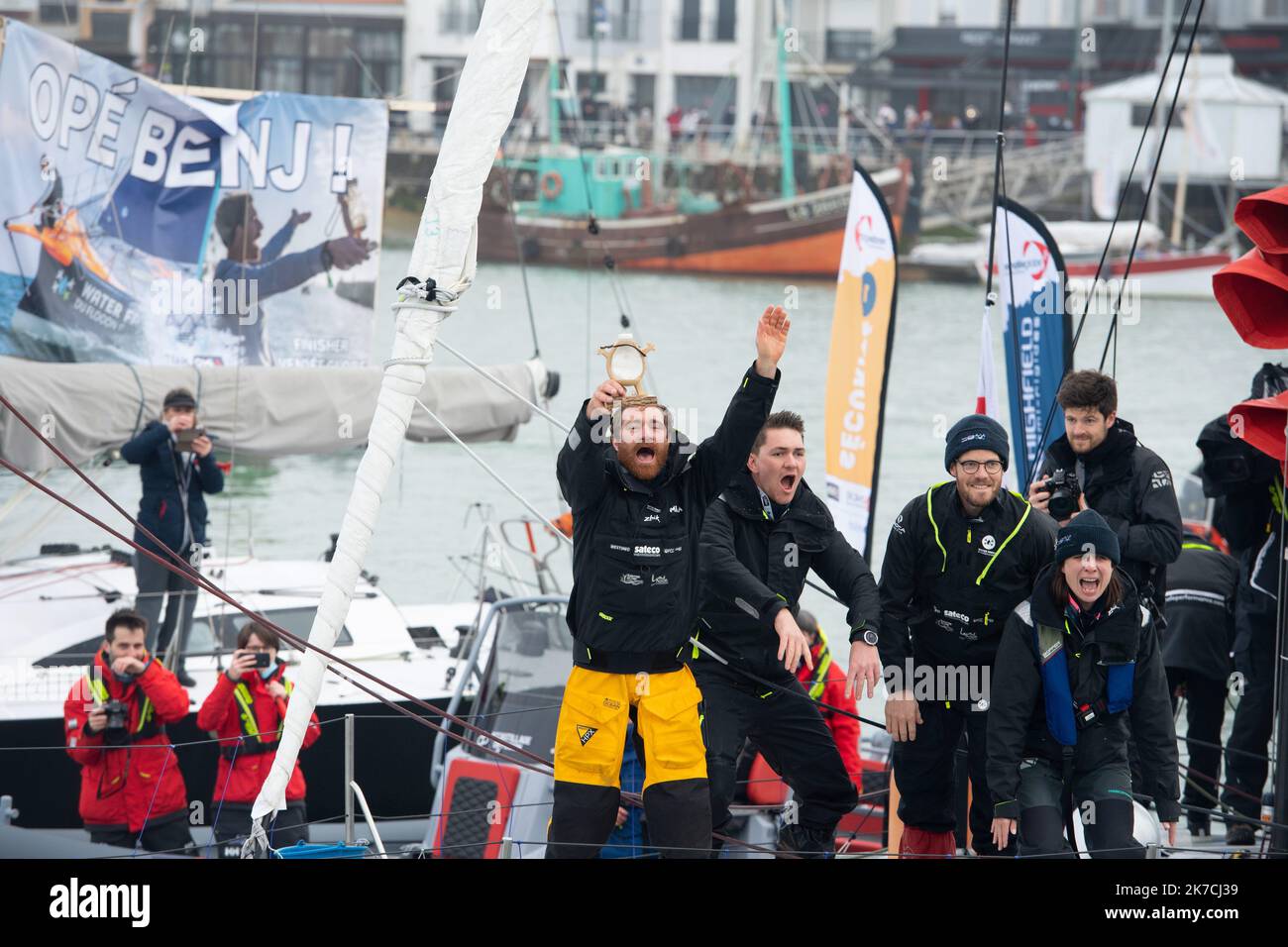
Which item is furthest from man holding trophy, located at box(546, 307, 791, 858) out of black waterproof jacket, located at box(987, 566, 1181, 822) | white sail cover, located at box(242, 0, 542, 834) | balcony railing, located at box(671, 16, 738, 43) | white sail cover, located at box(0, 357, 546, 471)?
balcony railing, located at box(671, 16, 738, 43)

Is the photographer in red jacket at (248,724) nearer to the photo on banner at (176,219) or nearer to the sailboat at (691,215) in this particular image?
the photo on banner at (176,219)

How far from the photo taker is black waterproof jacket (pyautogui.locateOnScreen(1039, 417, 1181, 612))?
5336mm

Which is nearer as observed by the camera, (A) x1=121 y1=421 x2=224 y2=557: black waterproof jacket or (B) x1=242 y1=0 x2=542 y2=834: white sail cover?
(B) x1=242 y1=0 x2=542 y2=834: white sail cover

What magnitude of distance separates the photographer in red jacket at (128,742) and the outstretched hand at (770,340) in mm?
3185

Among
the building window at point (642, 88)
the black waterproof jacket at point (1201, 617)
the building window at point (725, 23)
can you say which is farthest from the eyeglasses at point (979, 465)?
the building window at point (725, 23)

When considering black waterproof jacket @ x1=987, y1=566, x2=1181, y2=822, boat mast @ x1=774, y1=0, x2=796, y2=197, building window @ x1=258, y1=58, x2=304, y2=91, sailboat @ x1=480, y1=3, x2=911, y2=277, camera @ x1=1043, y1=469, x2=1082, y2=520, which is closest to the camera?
black waterproof jacket @ x1=987, y1=566, x2=1181, y2=822

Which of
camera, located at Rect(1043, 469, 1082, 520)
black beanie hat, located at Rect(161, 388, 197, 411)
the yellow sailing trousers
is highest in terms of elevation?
camera, located at Rect(1043, 469, 1082, 520)

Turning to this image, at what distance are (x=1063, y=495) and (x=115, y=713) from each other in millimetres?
3755

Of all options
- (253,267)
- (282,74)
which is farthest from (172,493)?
(282,74)

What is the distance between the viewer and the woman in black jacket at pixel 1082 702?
466 cm

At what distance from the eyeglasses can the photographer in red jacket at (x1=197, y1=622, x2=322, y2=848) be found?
2.83 meters
